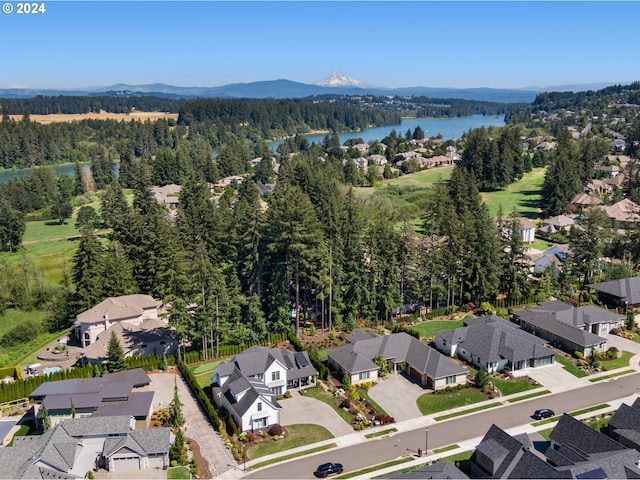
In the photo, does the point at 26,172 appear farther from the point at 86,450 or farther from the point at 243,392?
the point at 86,450

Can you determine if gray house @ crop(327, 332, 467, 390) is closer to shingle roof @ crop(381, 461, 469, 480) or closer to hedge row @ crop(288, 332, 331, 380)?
hedge row @ crop(288, 332, 331, 380)

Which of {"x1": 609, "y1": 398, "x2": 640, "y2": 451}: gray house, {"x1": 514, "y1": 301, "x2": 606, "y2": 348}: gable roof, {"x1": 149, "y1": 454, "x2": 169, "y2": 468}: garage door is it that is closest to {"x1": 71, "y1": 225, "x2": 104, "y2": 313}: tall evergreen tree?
{"x1": 149, "y1": 454, "x2": 169, "y2": 468}: garage door

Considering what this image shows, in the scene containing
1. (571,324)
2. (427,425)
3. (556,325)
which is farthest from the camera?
(571,324)

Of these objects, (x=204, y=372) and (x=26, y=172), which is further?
(x=26, y=172)

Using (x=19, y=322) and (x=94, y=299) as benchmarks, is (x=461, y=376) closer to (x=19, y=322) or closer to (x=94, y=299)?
(x=94, y=299)

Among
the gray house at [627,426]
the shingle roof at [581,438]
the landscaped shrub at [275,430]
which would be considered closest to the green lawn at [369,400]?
the landscaped shrub at [275,430]

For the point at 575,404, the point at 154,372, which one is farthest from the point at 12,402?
the point at 575,404

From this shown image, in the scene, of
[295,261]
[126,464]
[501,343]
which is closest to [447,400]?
[501,343]
